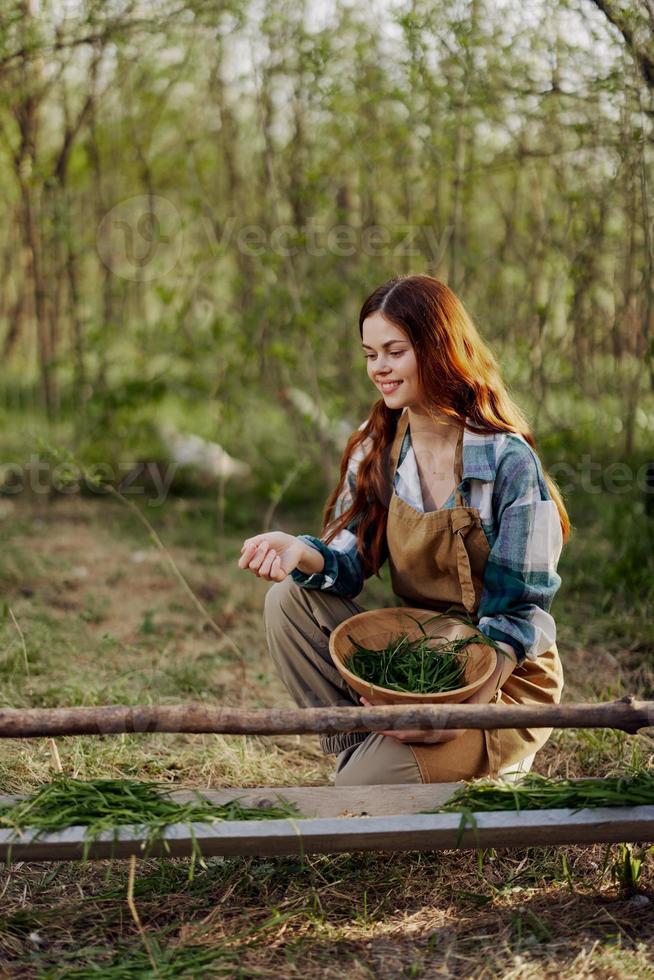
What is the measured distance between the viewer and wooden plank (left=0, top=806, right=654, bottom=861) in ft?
6.57

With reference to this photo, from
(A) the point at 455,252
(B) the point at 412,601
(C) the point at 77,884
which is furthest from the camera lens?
(A) the point at 455,252

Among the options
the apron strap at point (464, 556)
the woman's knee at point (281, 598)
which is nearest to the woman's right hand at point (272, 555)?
the woman's knee at point (281, 598)

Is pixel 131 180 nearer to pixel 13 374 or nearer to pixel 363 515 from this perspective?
pixel 13 374

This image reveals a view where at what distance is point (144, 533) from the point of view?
5.27m

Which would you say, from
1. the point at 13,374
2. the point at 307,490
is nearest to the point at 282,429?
the point at 307,490

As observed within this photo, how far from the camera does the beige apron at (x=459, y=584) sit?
2.44 metres

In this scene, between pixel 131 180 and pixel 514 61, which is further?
pixel 131 180

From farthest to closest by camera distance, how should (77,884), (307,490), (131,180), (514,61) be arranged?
1. (131,180)
2. (307,490)
3. (514,61)
4. (77,884)

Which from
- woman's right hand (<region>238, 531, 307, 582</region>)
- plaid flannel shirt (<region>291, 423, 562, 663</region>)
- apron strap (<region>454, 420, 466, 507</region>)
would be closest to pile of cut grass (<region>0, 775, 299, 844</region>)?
woman's right hand (<region>238, 531, 307, 582</region>)

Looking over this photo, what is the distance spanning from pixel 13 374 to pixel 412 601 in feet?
18.7

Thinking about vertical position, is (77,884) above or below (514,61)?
below

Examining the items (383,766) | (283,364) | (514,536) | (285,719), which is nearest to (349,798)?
(383,766)

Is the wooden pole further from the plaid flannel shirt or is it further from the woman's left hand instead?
the plaid flannel shirt

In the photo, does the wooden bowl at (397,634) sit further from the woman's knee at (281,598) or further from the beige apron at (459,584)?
the woman's knee at (281,598)
